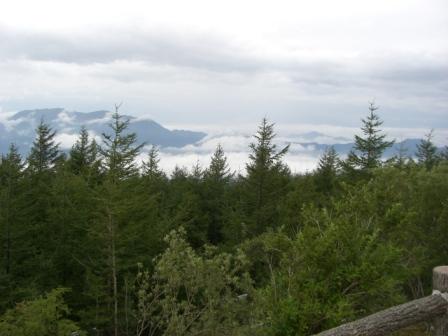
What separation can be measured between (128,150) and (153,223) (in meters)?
6.87

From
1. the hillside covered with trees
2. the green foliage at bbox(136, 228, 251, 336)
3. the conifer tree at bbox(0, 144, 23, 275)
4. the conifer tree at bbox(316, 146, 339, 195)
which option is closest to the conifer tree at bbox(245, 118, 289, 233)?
the hillside covered with trees

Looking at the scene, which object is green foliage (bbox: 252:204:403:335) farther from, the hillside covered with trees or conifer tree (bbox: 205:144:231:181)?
conifer tree (bbox: 205:144:231:181)

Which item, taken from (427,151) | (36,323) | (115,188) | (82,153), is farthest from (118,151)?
(427,151)

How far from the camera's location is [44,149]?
1654 inches

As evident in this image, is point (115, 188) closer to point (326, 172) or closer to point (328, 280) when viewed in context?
point (328, 280)

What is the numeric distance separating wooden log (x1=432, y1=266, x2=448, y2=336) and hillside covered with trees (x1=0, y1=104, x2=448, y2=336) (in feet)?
9.86

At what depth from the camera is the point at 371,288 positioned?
9539 millimetres

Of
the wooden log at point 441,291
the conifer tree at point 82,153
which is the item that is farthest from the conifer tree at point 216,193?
the wooden log at point 441,291

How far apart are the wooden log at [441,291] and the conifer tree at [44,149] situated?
1490 inches

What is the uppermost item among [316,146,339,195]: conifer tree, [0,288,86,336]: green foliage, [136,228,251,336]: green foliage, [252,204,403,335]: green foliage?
[316,146,339,195]: conifer tree

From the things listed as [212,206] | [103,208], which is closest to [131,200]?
[103,208]

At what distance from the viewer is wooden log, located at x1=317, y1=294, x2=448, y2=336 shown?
5691 mm

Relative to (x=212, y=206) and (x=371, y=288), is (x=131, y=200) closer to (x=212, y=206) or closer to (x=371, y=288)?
(x=371, y=288)

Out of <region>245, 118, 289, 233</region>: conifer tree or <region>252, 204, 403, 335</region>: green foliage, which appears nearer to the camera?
<region>252, 204, 403, 335</region>: green foliage
